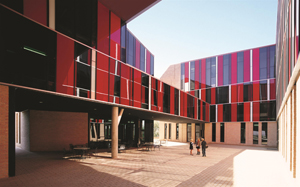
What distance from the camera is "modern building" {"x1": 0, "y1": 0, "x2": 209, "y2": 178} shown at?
32.4 feet

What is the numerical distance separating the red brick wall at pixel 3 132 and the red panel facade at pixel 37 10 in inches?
161

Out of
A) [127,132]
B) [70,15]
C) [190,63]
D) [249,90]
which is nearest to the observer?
[70,15]

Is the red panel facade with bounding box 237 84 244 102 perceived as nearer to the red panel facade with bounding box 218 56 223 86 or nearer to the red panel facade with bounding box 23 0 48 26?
the red panel facade with bounding box 218 56 223 86

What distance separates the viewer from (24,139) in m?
21.6

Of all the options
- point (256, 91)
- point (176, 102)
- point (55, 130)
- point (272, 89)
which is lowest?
point (55, 130)

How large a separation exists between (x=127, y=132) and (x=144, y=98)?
1602cm

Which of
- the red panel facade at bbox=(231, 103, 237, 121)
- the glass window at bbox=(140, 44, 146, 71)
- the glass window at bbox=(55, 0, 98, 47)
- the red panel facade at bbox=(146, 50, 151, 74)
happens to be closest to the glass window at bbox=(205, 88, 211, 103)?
the red panel facade at bbox=(231, 103, 237, 121)

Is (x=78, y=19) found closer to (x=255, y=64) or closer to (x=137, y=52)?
(x=137, y=52)

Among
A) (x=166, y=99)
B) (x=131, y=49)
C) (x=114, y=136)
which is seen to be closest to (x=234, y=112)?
(x=166, y=99)

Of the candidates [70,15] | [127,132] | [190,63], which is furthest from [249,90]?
[70,15]

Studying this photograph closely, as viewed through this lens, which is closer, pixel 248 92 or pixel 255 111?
pixel 255 111

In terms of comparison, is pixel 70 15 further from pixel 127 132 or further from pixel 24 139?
pixel 127 132

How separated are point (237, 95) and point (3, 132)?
36.4m

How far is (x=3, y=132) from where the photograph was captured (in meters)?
9.45
